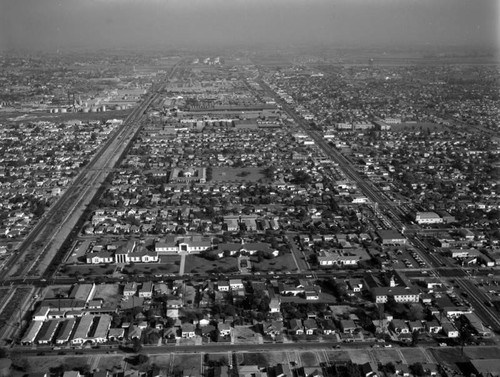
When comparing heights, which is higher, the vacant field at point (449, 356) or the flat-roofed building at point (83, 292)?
the flat-roofed building at point (83, 292)

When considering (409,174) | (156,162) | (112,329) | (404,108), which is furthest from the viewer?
(404,108)

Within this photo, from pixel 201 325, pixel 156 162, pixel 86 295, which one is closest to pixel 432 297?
pixel 201 325

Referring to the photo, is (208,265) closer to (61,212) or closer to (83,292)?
(83,292)

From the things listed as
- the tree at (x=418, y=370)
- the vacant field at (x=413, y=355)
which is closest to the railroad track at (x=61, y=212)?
the vacant field at (x=413, y=355)

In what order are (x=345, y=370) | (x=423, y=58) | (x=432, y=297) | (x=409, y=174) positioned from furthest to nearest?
(x=423, y=58), (x=409, y=174), (x=432, y=297), (x=345, y=370)

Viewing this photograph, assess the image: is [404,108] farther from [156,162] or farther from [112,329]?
[112,329]

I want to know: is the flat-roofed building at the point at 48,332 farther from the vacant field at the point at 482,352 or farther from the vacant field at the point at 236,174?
the vacant field at the point at 236,174
